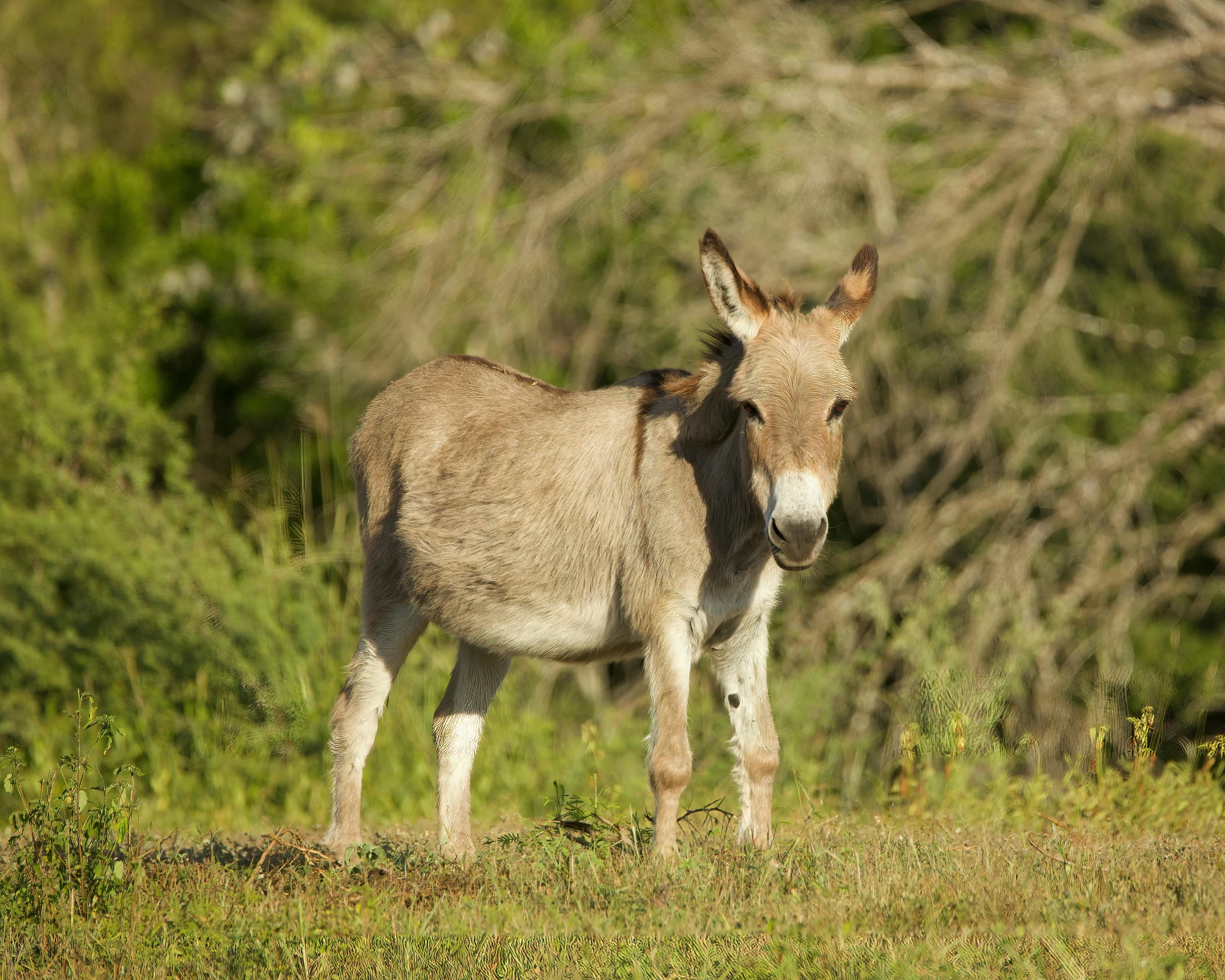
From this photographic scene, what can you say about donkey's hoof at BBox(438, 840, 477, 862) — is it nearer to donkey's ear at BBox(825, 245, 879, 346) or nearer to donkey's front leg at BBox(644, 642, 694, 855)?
donkey's front leg at BBox(644, 642, 694, 855)

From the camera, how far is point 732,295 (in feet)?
15.6

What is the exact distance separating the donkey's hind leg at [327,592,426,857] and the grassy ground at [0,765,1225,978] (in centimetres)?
45

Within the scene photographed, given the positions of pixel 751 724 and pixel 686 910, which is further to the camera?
pixel 751 724

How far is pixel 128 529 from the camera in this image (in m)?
8.71

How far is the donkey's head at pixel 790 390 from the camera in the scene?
418 cm

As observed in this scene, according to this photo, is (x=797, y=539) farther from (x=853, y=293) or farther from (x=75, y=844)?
(x=75, y=844)

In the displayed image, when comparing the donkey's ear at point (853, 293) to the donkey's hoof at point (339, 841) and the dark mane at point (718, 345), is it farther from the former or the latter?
the donkey's hoof at point (339, 841)

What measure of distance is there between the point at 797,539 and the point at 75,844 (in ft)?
8.63

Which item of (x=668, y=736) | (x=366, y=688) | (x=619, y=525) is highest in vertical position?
(x=619, y=525)

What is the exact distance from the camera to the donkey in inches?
180

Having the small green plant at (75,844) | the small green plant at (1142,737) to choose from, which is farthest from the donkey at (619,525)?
the small green plant at (1142,737)

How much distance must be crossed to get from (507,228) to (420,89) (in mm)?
2712

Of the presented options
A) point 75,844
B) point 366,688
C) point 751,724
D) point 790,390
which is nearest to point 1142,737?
point 751,724

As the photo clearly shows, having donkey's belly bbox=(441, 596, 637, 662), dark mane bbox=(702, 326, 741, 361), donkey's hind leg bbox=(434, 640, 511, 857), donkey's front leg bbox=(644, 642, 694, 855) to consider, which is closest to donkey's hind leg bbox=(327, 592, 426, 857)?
donkey's hind leg bbox=(434, 640, 511, 857)
